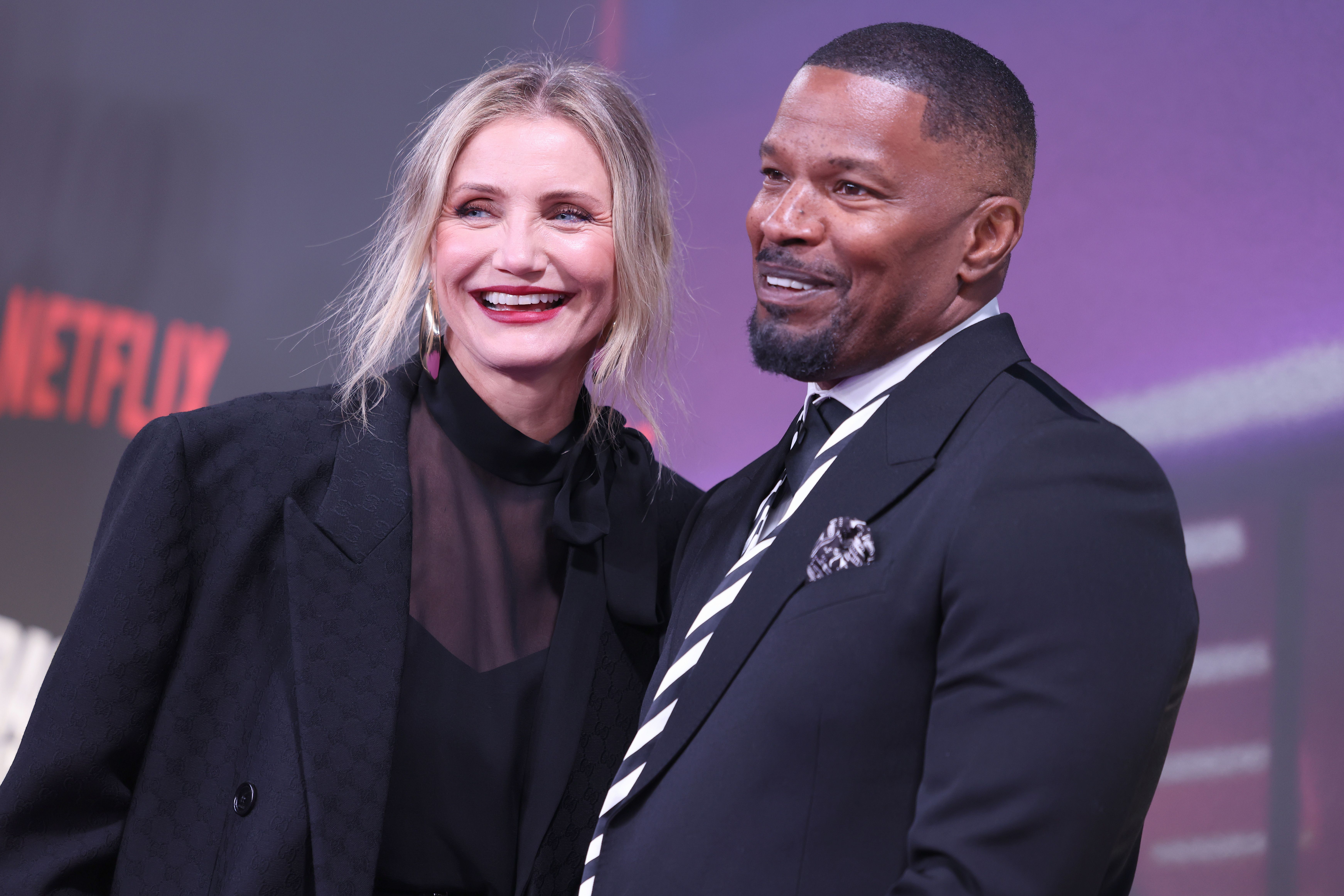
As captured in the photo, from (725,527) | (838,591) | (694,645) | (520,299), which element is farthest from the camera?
(520,299)

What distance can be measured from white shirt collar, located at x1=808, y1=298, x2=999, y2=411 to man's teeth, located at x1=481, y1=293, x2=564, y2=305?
1.69 ft

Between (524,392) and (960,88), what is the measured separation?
2.58 feet

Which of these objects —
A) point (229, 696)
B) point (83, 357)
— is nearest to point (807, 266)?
point (229, 696)

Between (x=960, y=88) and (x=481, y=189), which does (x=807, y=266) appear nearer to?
(x=960, y=88)

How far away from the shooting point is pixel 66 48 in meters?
3.45

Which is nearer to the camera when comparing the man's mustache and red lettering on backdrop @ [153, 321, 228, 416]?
the man's mustache

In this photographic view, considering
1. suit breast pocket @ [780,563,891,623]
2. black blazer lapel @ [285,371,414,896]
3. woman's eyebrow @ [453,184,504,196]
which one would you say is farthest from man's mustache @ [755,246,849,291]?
black blazer lapel @ [285,371,414,896]

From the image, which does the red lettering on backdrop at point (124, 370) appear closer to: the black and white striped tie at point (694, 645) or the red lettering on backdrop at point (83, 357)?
the red lettering on backdrop at point (83, 357)

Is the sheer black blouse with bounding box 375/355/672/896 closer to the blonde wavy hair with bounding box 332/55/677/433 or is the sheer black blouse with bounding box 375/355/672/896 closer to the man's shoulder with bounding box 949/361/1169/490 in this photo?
the blonde wavy hair with bounding box 332/55/677/433

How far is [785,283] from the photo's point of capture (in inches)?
60.5

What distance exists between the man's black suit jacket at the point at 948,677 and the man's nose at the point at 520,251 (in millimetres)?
601

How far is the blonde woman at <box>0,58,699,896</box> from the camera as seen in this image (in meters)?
1.57

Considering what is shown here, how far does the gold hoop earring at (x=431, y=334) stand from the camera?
1.95 m

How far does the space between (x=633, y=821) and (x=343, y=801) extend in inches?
15.8
